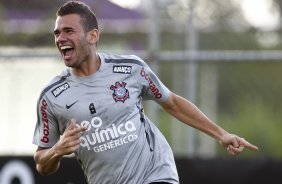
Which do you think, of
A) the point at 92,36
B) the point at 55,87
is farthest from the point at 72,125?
the point at 92,36

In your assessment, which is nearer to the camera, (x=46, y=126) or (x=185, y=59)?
(x=46, y=126)

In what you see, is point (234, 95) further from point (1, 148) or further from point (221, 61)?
point (1, 148)

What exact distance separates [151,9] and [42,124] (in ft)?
12.7

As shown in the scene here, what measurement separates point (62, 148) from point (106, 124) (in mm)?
494

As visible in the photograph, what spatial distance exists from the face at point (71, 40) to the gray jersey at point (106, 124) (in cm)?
16

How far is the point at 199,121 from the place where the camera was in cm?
650

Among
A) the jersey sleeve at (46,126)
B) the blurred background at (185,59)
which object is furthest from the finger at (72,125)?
the blurred background at (185,59)

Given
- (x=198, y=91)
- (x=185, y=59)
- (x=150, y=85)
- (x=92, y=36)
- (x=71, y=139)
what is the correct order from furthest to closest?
(x=198, y=91) → (x=185, y=59) → (x=150, y=85) → (x=92, y=36) → (x=71, y=139)

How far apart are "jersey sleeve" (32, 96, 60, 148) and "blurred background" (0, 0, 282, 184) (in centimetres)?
348

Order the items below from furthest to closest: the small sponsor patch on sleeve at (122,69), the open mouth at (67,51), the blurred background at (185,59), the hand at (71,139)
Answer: the blurred background at (185,59) < the small sponsor patch on sleeve at (122,69) < the open mouth at (67,51) < the hand at (71,139)

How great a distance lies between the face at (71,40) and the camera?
6.14 metres

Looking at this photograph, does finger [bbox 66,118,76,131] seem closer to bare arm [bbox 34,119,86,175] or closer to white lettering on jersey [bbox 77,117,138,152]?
bare arm [bbox 34,119,86,175]

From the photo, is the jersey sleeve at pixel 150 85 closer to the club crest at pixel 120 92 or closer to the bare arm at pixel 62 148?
the club crest at pixel 120 92

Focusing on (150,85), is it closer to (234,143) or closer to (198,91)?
(234,143)
